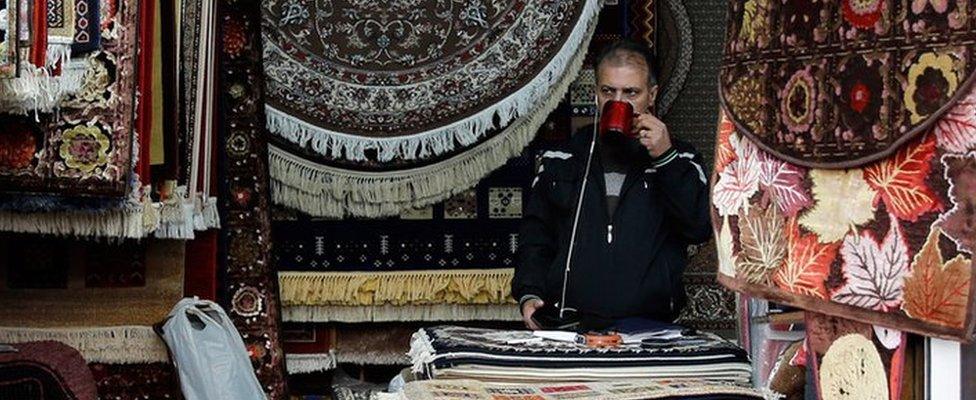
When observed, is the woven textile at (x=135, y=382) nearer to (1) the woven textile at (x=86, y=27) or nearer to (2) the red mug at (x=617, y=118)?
(1) the woven textile at (x=86, y=27)

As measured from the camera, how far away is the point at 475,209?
5434 mm

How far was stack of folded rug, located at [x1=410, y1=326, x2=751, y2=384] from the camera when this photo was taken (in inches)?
123

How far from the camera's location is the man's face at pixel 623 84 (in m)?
4.32

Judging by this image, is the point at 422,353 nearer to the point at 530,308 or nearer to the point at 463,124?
the point at 530,308

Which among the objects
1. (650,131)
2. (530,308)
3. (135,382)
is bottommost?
(135,382)

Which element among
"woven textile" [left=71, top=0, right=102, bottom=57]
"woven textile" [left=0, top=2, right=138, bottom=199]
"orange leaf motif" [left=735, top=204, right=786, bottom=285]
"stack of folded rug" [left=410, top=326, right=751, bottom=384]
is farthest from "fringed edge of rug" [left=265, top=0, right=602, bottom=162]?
"orange leaf motif" [left=735, top=204, right=786, bottom=285]

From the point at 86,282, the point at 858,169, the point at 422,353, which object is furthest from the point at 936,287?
the point at 86,282

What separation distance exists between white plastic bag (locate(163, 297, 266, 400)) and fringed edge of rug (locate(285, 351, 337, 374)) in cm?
64

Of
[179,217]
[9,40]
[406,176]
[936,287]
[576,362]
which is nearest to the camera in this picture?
[936,287]

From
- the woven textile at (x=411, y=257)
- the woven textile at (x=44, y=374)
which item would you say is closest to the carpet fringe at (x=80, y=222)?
the woven textile at (x=44, y=374)

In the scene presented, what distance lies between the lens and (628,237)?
167 inches

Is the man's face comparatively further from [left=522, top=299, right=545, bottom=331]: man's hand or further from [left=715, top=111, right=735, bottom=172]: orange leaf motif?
[left=715, top=111, right=735, bottom=172]: orange leaf motif

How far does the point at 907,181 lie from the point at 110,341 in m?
3.17

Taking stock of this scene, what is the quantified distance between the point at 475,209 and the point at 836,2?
9.90ft
